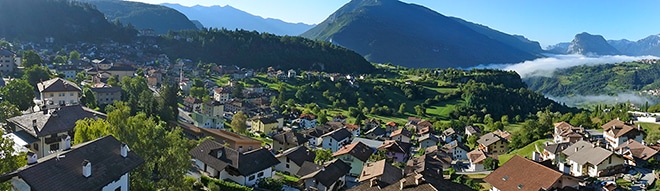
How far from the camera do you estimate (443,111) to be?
11312 cm

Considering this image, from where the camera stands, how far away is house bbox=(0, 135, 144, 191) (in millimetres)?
15422

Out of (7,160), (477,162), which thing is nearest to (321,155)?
(477,162)

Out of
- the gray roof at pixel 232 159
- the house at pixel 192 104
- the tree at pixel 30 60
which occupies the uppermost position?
the tree at pixel 30 60

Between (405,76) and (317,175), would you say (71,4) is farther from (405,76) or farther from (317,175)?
(317,175)

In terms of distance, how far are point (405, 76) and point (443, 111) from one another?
47.7 metres

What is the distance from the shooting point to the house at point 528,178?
A: 1150 inches

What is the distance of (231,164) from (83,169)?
15.9m

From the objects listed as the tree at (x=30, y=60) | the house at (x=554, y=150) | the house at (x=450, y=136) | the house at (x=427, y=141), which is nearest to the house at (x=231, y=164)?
the house at (x=554, y=150)

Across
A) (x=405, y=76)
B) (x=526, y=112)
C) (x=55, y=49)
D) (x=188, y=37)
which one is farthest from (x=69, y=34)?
(x=526, y=112)

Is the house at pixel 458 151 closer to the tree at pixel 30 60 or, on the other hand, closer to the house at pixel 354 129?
the house at pixel 354 129

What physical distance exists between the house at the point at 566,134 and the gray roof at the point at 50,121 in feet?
152

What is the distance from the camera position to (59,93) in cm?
4900

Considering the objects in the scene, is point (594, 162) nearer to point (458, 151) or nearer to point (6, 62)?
point (458, 151)

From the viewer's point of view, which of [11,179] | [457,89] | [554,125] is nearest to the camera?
[11,179]
